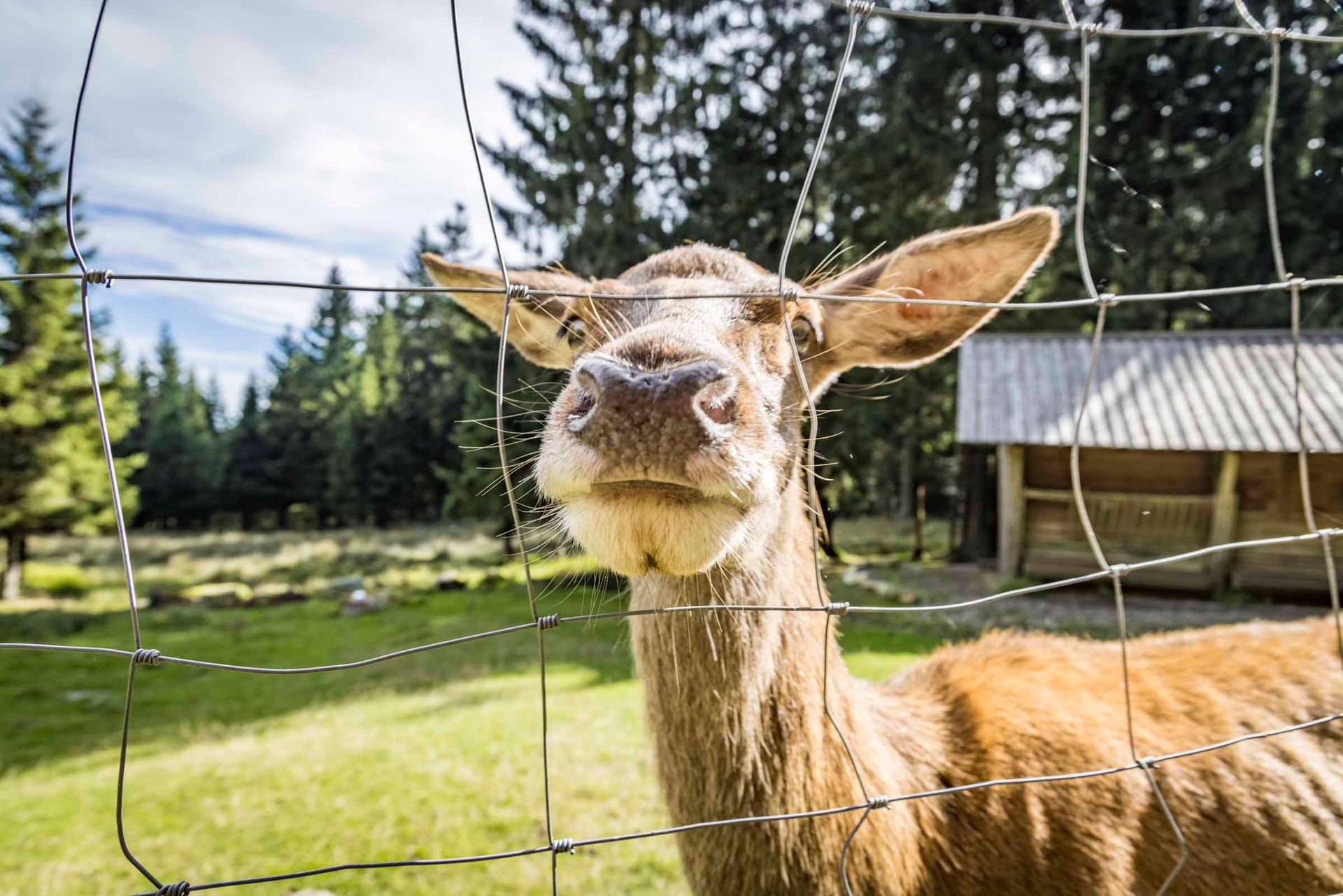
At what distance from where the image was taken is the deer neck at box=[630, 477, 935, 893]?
1888mm

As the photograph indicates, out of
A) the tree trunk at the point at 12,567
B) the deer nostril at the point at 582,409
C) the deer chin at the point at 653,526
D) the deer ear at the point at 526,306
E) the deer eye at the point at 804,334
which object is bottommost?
the tree trunk at the point at 12,567

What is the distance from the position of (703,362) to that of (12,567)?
21481 mm

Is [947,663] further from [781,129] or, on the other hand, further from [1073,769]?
[781,129]

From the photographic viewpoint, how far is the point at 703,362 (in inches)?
59.4

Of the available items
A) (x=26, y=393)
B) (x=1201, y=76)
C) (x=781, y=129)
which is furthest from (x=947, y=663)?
(x=26, y=393)

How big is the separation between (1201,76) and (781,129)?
6.34m

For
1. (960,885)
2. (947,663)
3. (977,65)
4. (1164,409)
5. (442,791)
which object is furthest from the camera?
(977,65)

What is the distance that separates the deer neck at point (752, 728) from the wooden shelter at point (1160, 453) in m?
8.50

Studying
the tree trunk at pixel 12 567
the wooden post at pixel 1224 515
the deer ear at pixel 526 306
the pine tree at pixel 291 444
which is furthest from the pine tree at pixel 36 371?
the wooden post at pixel 1224 515

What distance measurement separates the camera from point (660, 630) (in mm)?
1989

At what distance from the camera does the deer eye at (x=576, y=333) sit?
7.55 ft

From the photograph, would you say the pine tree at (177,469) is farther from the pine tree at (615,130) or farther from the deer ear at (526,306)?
the deer ear at (526,306)

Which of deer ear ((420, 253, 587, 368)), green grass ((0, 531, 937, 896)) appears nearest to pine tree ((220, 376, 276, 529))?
green grass ((0, 531, 937, 896))

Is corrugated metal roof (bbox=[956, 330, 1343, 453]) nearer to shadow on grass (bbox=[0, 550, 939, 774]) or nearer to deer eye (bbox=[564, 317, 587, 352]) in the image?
shadow on grass (bbox=[0, 550, 939, 774])
